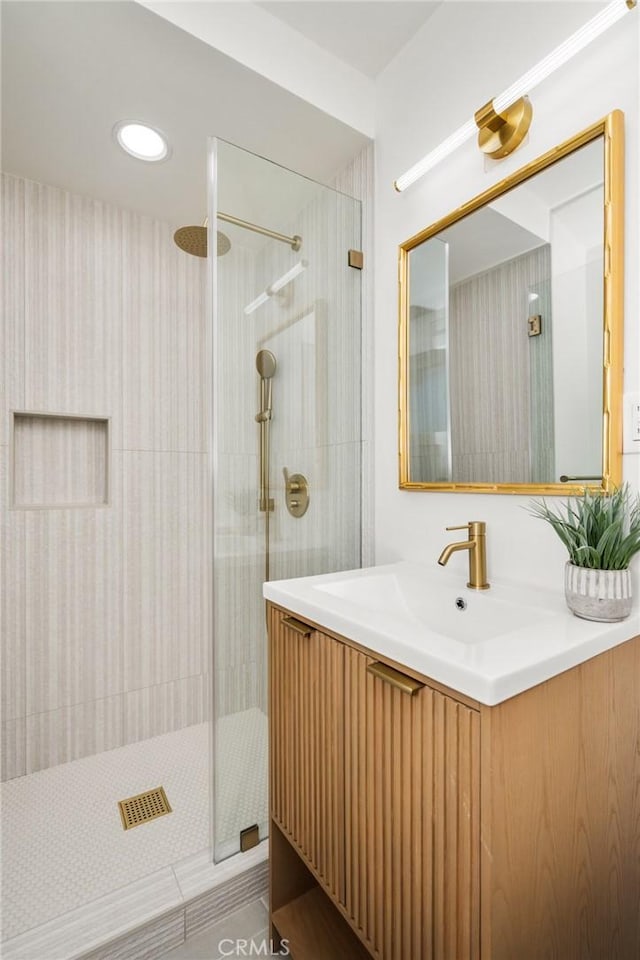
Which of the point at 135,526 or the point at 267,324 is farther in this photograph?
the point at 135,526

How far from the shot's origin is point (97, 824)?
4.70ft

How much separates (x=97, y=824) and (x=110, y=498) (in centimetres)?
113

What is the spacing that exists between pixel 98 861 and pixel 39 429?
1465 millimetres

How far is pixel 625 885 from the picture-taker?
822mm

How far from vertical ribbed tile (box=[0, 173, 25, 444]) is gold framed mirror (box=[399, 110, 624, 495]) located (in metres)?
1.42

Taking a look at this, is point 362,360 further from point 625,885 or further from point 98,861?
point 98,861

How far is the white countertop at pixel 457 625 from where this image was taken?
614 millimetres

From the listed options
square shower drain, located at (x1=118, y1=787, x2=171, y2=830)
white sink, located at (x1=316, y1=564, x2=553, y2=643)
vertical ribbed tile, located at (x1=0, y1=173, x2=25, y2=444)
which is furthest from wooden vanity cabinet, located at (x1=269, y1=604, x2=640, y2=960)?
vertical ribbed tile, located at (x1=0, y1=173, x2=25, y2=444)

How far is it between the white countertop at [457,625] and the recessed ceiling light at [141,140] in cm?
156

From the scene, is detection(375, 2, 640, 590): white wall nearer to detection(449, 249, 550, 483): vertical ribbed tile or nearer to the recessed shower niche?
detection(449, 249, 550, 483): vertical ribbed tile

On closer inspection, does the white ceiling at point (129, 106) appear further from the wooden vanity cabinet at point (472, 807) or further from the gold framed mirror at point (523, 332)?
the wooden vanity cabinet at point (472, 807)

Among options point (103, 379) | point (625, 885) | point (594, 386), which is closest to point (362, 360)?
point (594, 386)

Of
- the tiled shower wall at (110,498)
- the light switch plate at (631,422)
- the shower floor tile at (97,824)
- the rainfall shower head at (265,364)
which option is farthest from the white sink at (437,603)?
the tiled shower wall at (110,498)

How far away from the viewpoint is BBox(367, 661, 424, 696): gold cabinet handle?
2.25 ft
